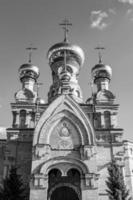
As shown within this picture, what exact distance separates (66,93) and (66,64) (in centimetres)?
673

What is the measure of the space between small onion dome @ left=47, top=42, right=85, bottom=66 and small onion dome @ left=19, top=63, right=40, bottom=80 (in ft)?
7.49

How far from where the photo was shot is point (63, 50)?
2702 cm

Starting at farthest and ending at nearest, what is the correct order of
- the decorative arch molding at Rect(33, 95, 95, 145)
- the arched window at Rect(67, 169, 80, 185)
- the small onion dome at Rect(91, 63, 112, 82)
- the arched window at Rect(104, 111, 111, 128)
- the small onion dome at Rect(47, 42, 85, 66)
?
the small onion dome at Rect(47, 42, 85, 66)
the small onion dome at Rect(91, 63, 112, 82)
the arched window at Rect(104, 111, 111, 128)
the decorative arch molding at Rect(33, 95, 95, 145)
the arched window at Rect(67, 169, 80, 185)

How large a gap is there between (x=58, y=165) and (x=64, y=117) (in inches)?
141

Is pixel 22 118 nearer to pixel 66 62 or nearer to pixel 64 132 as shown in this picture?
pixel 64 132

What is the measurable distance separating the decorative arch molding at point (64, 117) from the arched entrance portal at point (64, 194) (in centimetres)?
322

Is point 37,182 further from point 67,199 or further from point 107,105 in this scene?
point 107,105

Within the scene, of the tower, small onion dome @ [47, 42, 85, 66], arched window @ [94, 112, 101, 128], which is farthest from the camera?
small onion dome @ [47, 42, 85, 66]

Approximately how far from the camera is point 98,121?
22.2m

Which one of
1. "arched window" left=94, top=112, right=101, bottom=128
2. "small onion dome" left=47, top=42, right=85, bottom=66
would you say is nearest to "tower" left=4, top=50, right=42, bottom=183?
"small onion dome" left=47, top=42, right=85, bottom=66

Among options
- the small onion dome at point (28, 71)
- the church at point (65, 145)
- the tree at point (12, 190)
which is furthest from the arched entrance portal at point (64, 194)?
the small onion dome at point (28, 71)

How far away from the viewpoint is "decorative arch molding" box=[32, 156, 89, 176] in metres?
17.0

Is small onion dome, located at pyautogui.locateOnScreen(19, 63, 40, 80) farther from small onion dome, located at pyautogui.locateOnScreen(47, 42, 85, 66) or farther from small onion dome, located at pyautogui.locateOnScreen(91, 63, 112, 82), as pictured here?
small onion dome, located at pyautogui.locateOnScreen(91, 63, 112, 82)

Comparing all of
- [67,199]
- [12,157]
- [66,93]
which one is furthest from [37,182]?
[66,93]
